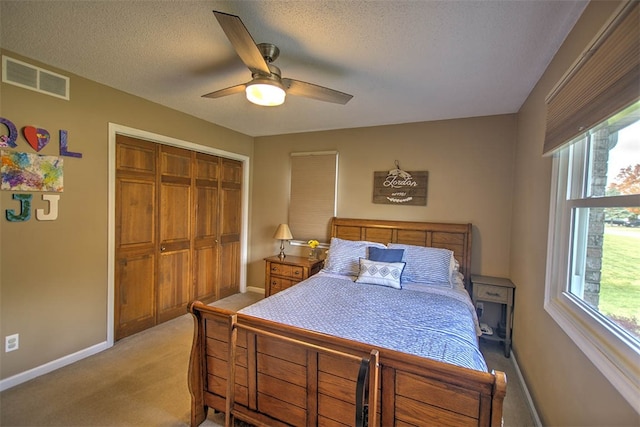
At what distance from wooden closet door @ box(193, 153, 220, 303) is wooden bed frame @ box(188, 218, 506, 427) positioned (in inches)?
80.3

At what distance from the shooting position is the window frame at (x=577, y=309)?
102cm

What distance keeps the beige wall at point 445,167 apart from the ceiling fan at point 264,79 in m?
1.63

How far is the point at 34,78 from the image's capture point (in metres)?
2.11

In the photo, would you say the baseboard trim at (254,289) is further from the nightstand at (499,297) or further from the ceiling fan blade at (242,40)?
the ceiling fan blade at (242,40)

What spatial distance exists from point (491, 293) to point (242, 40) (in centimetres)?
301

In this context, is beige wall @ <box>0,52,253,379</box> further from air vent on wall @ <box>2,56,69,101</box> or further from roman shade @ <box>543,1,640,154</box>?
roman shade @ <box>543,1,640,154</box>

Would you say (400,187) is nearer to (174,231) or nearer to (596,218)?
(596,218)

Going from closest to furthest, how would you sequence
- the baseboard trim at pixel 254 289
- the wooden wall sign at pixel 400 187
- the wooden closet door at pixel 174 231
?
the wooden closet door at pixel 174 231 < the wooden wall sign at pixel 400 187 < the baseboard trim at pixel 254 289

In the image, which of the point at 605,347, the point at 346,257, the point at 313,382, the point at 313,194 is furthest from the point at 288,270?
the point at 605,347

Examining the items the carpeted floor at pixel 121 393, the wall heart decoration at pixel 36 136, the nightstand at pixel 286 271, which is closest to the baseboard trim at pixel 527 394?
the carpeted floor at pixel 121 393

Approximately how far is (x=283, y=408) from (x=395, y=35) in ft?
7.57

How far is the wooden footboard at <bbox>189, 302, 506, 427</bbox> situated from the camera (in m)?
1.17

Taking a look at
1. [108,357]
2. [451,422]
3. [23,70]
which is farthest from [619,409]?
[23,70]

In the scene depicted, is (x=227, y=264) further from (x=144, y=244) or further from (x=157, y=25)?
(x=157, y=25)
